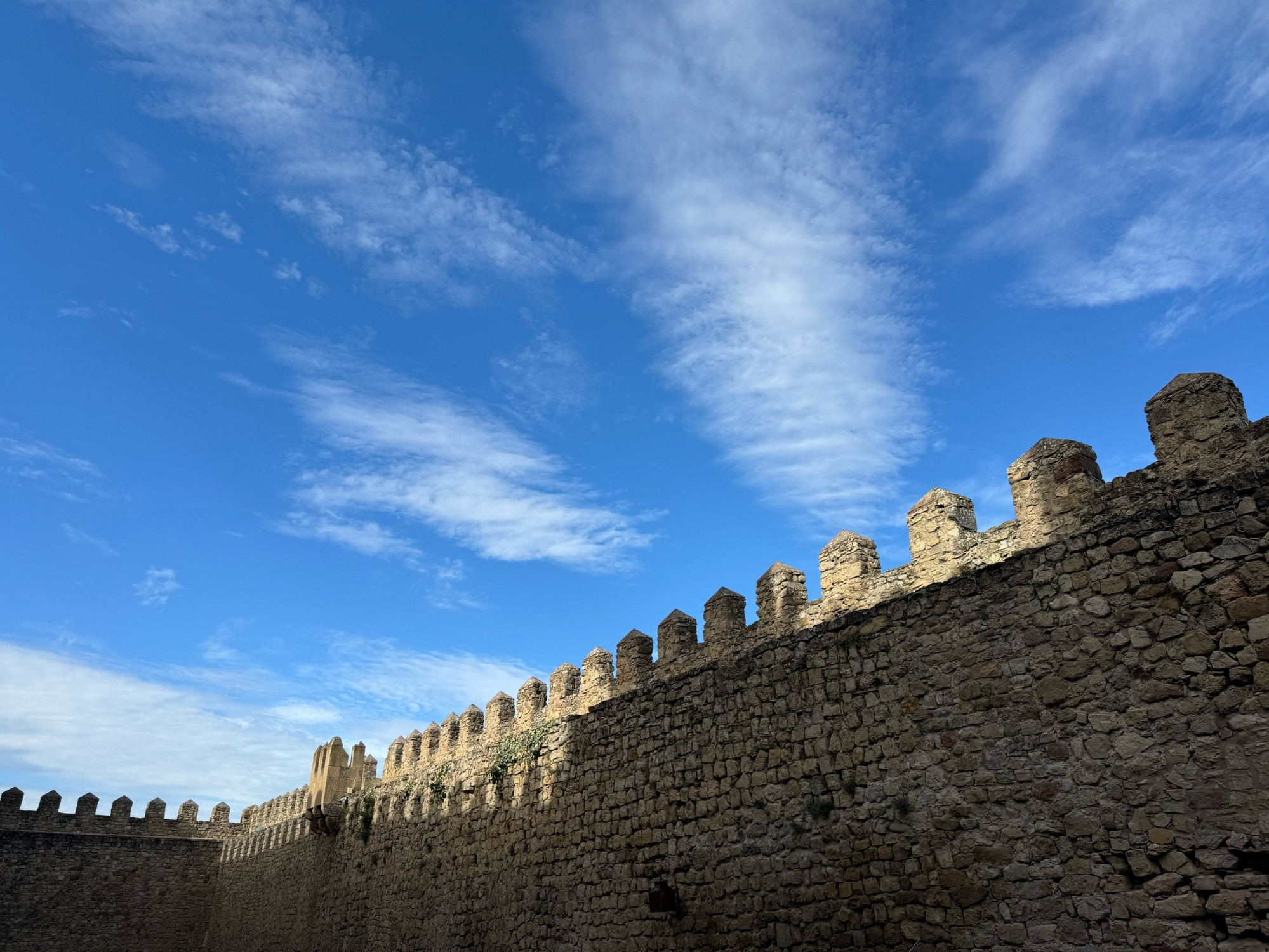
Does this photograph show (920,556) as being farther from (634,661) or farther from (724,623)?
(634,661)

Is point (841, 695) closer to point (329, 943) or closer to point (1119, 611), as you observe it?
point (1119, 611)

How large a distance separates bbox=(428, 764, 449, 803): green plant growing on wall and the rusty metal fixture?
19.3 feet

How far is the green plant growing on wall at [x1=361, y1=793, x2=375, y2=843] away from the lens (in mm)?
16125

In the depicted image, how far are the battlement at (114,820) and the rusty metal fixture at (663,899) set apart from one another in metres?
25.7

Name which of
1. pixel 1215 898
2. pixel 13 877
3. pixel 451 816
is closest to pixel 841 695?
pixel 1215 898

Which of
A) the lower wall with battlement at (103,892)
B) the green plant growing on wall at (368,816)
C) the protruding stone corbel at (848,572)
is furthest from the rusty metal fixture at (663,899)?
the lower wall with battlement at (103,892)

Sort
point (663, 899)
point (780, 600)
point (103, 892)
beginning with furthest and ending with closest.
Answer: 1. point (103, 892)
2. point (780, 600)
3. point (663, 899)

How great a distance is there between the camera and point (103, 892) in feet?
85.8

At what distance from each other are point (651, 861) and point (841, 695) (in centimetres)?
285

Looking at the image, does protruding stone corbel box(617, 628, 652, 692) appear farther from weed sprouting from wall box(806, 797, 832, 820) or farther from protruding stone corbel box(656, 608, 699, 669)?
weed sprouting from wall box(806, 797, 832, 820)

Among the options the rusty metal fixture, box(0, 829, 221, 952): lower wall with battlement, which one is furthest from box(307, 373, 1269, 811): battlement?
box(0, 829, 221, 952): lower wall with battlement

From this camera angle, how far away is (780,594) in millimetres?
13234

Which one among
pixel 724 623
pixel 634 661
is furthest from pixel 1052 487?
pixel 634 661

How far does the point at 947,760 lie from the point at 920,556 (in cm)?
591
